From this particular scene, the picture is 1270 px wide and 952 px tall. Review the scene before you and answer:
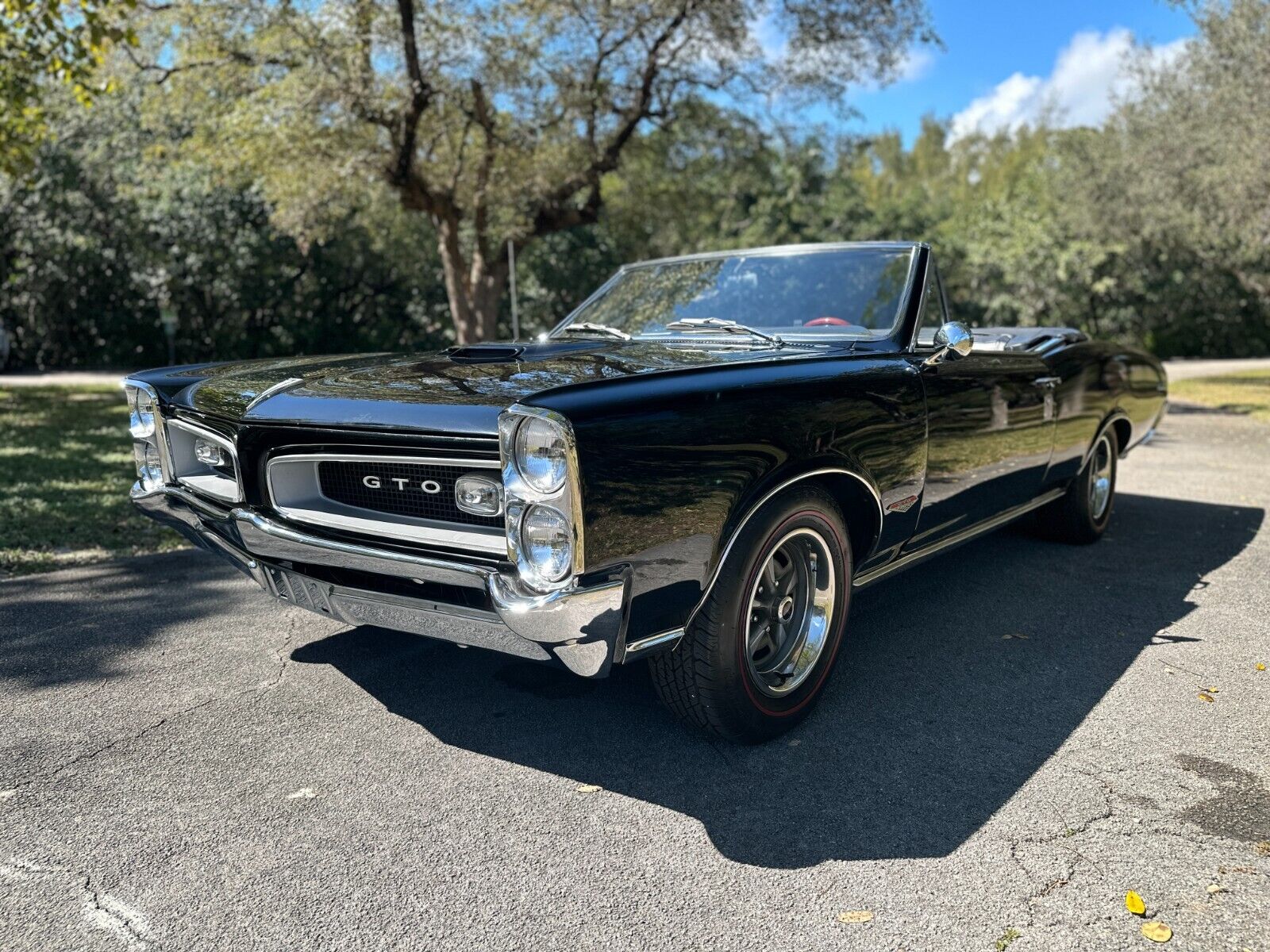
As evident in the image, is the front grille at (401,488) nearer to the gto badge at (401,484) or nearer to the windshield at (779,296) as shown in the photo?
the gto badge at (401,484)

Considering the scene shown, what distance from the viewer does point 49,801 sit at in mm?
2629

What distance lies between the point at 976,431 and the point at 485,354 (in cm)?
197

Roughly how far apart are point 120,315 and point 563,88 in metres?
14.4

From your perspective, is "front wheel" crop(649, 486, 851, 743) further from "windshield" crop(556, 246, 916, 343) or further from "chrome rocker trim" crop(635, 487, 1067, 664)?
"windshield" crop(556, 246, 916, 343)

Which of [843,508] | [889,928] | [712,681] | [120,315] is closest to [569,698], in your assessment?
[712,681]

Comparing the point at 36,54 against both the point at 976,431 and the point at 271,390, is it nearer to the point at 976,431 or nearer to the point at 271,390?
the point at 271,390

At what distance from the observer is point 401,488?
267 cm

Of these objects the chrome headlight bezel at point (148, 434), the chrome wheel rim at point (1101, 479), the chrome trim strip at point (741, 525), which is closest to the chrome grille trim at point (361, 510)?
the chrome trim strip at point (741, 525)

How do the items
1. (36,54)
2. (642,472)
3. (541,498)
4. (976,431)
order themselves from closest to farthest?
(541,498)
(642,472)
(976,431)
(36,54)

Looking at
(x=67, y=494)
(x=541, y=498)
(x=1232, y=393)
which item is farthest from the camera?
(x=1232, y=393)

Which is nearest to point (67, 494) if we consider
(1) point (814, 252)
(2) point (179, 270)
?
(1) point (814, 252)

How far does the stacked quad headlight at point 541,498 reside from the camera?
89.1 inches

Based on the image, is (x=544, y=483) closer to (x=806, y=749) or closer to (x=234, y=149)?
(x=806, y=749)

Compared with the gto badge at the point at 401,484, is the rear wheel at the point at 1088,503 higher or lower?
lower
